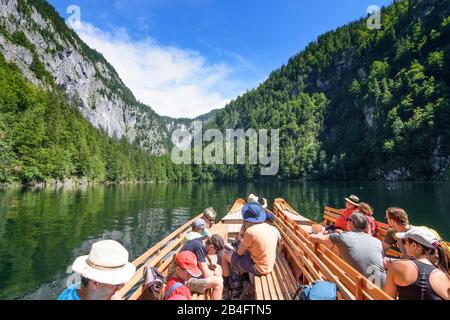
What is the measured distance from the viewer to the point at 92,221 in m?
24.2

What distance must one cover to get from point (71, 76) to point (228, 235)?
21486cm

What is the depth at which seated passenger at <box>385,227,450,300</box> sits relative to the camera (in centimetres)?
380

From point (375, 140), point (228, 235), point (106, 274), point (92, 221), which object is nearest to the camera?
point (106, 274)

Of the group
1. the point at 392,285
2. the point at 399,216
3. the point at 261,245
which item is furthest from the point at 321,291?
the point at 399,216

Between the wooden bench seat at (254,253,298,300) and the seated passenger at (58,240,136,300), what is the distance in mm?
3108

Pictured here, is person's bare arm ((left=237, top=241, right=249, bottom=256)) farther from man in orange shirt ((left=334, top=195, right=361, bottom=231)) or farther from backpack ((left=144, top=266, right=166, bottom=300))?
man in orange shirt ((left=334, top=195, right=361, bottom=231))

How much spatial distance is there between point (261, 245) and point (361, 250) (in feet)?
6.33

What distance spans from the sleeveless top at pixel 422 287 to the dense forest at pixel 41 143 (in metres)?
63.1

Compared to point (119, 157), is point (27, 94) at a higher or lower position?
higher

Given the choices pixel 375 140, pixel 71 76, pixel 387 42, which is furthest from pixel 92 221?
pixel 71 76

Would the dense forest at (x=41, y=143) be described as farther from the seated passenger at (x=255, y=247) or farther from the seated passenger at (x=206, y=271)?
the seated passenger at (x=255, y=247)

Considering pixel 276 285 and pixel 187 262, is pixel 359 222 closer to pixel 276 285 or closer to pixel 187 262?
pixel 276 285
